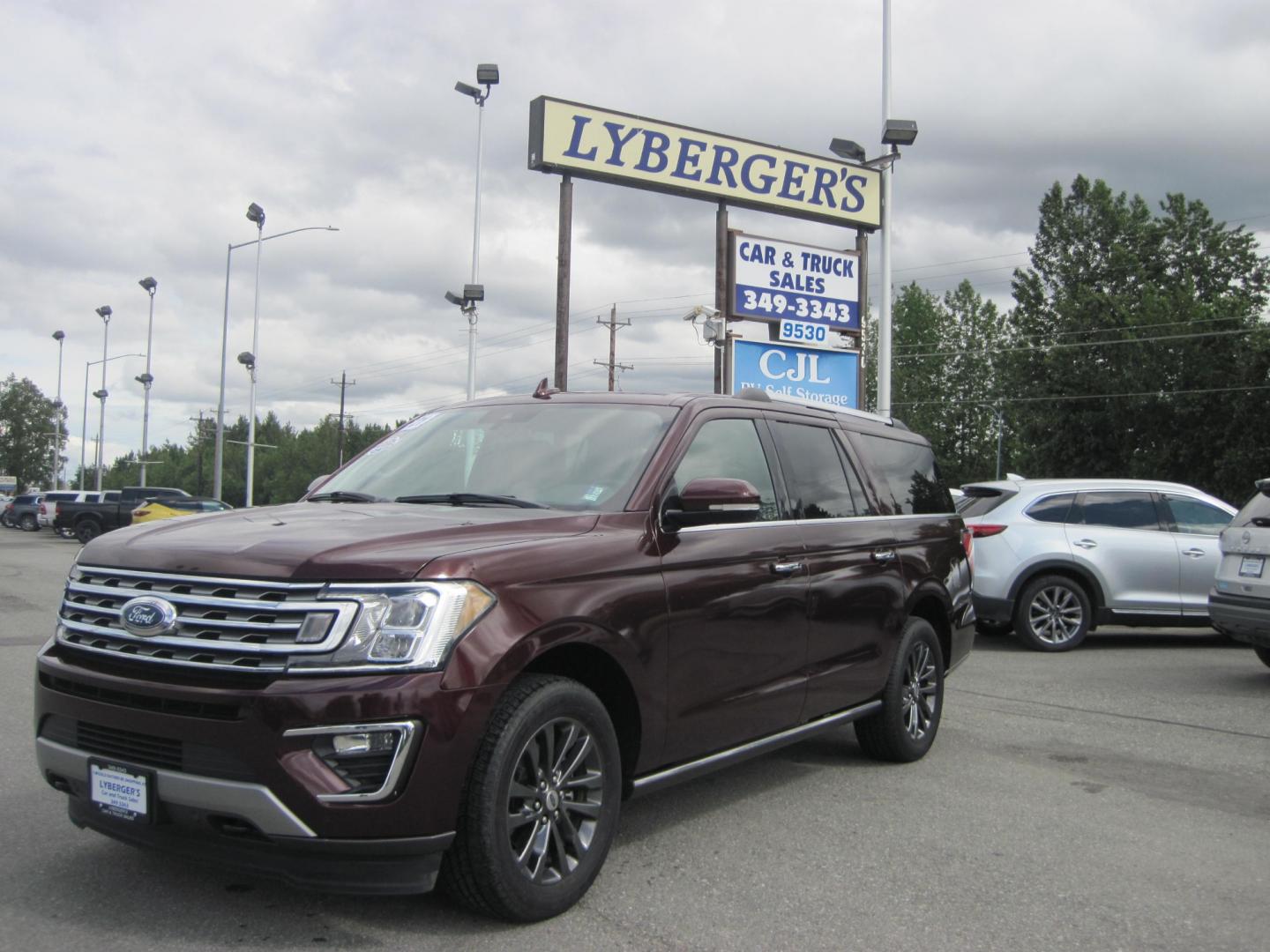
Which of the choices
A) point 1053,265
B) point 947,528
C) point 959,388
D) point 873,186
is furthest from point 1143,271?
point 947,528

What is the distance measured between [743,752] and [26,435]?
12037 centimetres

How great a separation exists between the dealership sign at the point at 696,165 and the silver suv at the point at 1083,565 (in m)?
9.94

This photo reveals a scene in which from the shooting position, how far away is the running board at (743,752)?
14.3 feet

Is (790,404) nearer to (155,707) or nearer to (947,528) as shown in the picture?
(947,528)

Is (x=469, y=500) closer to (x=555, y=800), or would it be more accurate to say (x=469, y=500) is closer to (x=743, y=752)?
(x=555, y=800)

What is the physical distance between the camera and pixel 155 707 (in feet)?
11.6

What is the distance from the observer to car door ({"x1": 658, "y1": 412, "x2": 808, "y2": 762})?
4457mm

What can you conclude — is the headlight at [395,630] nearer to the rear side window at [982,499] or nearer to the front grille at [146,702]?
the front grille at [146,702]

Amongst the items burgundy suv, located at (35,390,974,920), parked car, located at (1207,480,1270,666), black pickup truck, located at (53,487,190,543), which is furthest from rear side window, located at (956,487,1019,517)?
black pickup truck, located at (53,487,190,543)

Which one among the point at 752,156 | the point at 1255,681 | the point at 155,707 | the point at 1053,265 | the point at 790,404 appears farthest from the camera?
the point at 1053,265

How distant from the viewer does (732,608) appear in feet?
15.5

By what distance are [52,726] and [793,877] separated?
265 centimetres

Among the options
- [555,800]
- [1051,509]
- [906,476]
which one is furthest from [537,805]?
[1051,509]

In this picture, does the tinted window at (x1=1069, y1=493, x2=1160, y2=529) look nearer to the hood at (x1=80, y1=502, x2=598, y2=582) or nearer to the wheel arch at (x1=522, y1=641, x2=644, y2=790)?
the wheel arch at (x1=522, y1=641, x2=644, y2=790)
